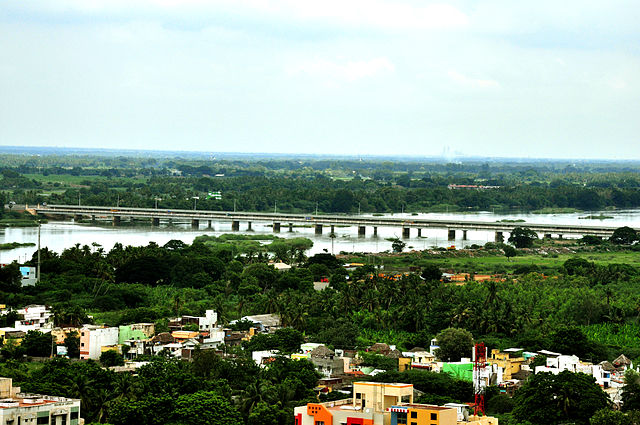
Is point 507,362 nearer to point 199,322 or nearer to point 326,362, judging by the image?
point 326,362

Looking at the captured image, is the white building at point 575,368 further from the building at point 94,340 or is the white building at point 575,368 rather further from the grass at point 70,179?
the grass at point 70,179

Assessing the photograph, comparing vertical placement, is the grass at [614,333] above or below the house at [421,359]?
above

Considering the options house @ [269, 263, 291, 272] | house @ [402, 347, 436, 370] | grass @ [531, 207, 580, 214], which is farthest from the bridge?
house @ [402, 347, 436, 370]

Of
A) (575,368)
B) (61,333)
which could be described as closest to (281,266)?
(61,333)

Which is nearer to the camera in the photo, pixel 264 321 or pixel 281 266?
pixel 264 321

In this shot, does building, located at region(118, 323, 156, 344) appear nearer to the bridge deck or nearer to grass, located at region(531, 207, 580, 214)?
the bridge deck

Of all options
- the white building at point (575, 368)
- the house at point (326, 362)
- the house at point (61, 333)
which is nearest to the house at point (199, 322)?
the house at point (61, 333)

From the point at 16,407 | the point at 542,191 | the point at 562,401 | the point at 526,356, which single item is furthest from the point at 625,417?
the point at 542,191
